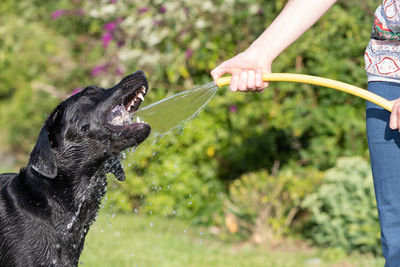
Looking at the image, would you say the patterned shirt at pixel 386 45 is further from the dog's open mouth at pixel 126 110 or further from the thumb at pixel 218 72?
the dog's open mouth at pixel 126 110

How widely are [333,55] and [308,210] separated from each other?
5.57ft

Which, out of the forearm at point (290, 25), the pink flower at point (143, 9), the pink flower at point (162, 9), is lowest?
the forearm at point (290, 25)

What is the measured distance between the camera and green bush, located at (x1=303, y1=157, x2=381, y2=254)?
4957mm

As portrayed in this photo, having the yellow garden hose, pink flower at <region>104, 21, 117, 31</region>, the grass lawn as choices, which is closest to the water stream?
the yellow garden hose

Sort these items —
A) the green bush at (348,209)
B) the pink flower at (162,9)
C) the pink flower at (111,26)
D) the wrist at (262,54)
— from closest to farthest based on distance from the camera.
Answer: the wrist at (262,54) → the green bush at (348,209) → the pink flower at (162,9) → the pink flower at (111,26)

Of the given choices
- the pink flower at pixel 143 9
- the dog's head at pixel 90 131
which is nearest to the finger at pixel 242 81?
the dog's head at pixel 90 131

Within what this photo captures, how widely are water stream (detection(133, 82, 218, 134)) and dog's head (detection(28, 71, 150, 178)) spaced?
0.19 meters

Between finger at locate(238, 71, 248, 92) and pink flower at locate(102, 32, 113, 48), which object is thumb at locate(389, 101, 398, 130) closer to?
finger at locate(238, 71, 248, 92)

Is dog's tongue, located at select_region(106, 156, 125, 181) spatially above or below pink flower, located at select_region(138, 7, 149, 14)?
below

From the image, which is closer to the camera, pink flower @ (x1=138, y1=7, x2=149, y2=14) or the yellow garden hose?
the yellow garden hose

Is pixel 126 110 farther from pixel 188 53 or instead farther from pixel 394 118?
pixel 188 53

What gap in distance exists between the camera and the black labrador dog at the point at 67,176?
2793 mm

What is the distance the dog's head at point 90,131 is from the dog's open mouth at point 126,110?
0.02 metres

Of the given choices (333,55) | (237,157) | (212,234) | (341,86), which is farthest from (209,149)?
(341,86)
